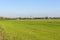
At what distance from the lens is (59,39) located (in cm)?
1728
